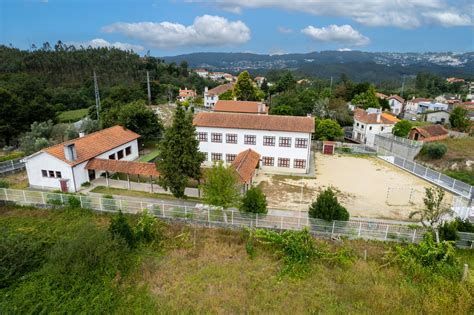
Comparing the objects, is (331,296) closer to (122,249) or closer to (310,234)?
(310,234)

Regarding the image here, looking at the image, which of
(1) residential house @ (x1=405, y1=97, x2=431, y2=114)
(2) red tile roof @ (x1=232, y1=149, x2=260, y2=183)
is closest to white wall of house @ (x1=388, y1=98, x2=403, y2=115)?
(1) residential house @ (x1=405, y1=97, x2=431, y2=114)

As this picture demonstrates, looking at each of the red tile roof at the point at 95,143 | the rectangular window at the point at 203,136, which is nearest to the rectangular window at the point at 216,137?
the rectangular window at the point at 203,136

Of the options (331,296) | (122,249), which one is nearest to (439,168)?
(331,296)

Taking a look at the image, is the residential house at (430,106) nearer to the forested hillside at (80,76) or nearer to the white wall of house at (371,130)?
the white wall of house at (371,130)

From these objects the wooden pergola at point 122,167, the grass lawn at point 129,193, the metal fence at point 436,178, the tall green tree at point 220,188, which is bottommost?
the grass lawn at point 129,193

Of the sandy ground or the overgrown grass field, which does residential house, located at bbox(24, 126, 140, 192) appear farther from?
the sandy ground
